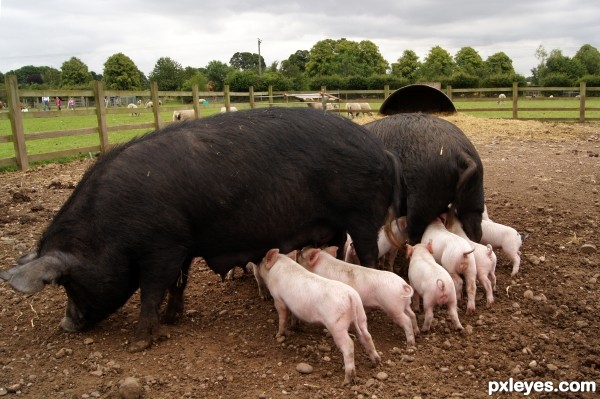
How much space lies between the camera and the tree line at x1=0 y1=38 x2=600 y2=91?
48812 mm

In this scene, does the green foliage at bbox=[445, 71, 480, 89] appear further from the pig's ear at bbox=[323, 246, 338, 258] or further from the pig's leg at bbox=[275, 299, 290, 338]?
the pig's leg at bbox=[275, 299, 290, 338]

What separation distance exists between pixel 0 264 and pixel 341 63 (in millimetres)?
66434

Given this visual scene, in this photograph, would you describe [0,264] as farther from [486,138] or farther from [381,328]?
[486,138]

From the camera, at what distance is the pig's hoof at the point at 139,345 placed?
143 inches

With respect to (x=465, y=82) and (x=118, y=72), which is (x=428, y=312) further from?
(x=118, y=72)

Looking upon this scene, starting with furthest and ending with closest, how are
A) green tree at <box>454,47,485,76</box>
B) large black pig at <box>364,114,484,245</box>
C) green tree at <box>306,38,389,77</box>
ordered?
green tree at <box>454,47,485,76</box> < green tree at <box>306,38,389,77</box> < large black pig at <box>364,114,484,245</box>

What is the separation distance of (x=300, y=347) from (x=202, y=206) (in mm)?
1195

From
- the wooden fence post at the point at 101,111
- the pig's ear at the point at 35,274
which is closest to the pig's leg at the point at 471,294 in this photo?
the pig's ear at the point at 35,274

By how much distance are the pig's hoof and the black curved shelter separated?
5322 millimetres

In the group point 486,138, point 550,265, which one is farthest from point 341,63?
point 550,265

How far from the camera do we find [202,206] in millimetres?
3750

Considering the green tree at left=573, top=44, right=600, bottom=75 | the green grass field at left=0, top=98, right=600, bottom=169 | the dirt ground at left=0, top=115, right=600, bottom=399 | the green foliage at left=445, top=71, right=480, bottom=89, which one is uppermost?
the green tree at left=573, top=44, right=600, bottom=75

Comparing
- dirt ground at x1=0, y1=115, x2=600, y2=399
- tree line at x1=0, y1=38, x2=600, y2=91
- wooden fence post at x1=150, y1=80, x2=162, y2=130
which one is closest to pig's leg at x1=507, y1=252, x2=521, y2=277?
dirt ground at x1=0, y1=115, x2=600, y2=399

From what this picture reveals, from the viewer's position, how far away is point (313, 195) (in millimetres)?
4004
